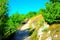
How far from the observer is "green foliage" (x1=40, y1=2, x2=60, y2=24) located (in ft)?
148

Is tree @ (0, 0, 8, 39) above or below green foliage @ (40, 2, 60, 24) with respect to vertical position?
above

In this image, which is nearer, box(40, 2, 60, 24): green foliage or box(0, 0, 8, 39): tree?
box(0, 0, 8, 39): tree

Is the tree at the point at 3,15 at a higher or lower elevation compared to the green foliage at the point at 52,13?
higher

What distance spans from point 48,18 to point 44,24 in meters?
2.23

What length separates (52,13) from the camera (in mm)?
45688

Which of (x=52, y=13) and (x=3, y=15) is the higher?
(x=3, y=15)

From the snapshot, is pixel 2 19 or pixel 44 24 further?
pixel 44 24

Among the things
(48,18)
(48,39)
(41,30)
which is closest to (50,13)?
(48,18)

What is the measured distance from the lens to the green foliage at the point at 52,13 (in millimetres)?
45031

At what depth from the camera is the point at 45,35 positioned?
140 feet

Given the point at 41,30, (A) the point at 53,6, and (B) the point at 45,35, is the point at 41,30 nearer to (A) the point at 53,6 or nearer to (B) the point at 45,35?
(B) the point at 45,35

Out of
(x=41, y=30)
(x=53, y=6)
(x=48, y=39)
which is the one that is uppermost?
(x=53, y=6)

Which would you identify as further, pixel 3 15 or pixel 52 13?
pixel 52 13

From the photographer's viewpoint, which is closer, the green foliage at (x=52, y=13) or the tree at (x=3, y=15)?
the tree at (x=3, y=15)
